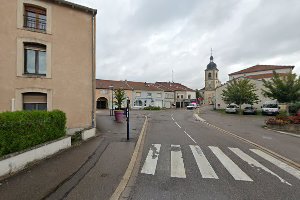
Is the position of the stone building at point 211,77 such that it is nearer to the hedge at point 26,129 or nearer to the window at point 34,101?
the window at point 34,101

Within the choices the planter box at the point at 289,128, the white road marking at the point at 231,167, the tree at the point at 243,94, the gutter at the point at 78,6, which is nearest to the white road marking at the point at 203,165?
the white road marking at the point at 231,167

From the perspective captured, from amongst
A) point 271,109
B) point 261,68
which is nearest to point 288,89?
point 271,109

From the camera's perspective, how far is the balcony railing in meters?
11.4

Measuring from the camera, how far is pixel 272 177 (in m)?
5.43

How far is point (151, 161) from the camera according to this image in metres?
6.76

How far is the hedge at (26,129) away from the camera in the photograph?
5974 mm

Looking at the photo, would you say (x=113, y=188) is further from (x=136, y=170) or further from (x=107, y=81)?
(x=107, y=81)

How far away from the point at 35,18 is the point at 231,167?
12.4 m

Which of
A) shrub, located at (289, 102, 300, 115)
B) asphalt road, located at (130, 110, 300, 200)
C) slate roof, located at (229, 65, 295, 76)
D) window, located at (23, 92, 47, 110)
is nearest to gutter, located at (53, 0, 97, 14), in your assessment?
window, located at (23, 92, 47, 110)

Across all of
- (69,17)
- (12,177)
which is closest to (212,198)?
(12,177)

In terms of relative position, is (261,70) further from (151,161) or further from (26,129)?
(26,129)

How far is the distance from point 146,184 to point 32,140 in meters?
4.44

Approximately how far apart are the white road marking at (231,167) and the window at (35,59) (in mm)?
10122

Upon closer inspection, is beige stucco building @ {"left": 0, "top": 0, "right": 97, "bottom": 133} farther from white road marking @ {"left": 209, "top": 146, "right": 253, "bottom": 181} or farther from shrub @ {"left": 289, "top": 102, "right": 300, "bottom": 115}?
shrub @ {"left": 289, "top": 102, "right": 300, "bottom": 115}
